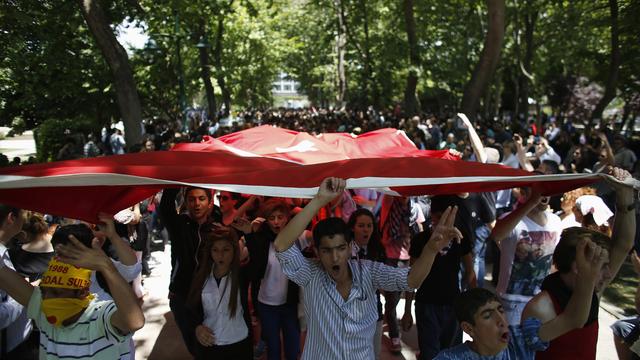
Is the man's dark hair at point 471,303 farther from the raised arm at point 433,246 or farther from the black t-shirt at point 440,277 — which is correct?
the black t-shirt at point 440,277

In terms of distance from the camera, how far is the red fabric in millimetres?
2623

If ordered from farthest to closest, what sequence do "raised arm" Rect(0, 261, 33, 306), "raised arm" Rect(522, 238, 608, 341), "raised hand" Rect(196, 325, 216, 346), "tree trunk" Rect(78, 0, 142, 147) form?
"tree trunk" Rect(78, 0, 142, 147) → "raised hand" Rect(196, 325, 216, 346) → "raised arm" Rect(0, 261, 33, 306) → "raised arm" Rect(522, 238, 608, 341)

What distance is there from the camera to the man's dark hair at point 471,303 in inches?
95.1

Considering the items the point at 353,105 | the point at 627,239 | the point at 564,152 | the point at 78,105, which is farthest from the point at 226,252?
the point at 353,105

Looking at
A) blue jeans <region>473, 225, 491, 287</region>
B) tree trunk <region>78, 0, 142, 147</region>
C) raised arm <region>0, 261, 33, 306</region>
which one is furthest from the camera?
tree trunk <region>78, 0, 142, 147</region>

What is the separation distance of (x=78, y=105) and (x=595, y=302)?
19.2m

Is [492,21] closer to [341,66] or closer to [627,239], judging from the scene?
[627,239]

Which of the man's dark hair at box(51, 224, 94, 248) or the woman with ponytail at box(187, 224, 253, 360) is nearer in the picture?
the man's dark hair at box(51, 224, 94, 248)

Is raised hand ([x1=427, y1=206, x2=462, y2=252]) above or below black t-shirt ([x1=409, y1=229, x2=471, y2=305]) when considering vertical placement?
above

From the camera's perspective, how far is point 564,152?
14164mm

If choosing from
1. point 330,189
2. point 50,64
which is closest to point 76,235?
point 330,189

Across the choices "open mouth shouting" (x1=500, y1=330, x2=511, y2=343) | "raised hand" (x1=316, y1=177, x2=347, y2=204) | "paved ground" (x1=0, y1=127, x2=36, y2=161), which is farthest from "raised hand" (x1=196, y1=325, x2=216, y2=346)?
"paved ground" (x1=0, y1=127, x2=36, y2=161)

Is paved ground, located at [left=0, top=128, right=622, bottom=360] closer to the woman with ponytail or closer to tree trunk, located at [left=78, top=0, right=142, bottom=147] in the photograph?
the woman with ponytail

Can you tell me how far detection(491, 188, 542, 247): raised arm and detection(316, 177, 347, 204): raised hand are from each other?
1.50 m
